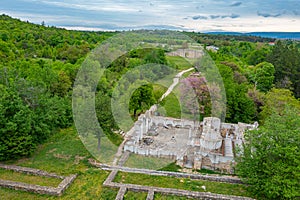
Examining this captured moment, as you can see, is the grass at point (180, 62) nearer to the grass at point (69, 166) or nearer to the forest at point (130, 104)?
the forest at point (130, 104)

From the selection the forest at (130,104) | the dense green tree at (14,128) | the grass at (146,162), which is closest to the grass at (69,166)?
the forest at (130,104)

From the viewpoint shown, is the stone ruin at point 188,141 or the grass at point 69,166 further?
the stone ruin at point 188,141

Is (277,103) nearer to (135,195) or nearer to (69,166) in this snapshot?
(135,195)

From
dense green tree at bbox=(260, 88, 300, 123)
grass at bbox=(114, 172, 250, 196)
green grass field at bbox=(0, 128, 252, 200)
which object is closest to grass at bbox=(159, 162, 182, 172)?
green grass field at bbox=(0, 128, 252, 200)

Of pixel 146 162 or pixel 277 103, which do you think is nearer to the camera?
pixel 146 162

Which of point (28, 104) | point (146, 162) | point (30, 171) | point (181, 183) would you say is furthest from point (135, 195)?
point (28, 104)

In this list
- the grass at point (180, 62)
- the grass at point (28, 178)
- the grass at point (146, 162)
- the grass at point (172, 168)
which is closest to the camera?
the grass at point (28, 178)
